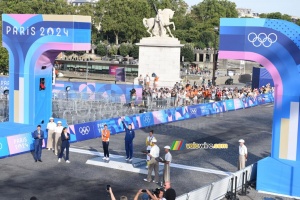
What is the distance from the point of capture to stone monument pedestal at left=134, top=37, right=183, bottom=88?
→ 42.8 meters

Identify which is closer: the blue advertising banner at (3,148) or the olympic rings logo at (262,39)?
the olympic rings logo at (262,39)

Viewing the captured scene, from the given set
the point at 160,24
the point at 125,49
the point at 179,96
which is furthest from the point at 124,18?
the point at 179,96

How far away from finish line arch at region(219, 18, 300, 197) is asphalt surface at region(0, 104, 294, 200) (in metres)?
0.98

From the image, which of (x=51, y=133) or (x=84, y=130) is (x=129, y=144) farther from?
(x=84, y=130)

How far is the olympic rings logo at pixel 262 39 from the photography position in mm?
17359

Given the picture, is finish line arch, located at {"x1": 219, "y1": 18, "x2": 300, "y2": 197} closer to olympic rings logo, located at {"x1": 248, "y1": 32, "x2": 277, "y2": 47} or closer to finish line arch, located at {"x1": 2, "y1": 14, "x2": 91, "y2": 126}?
olympic rings logo, located at {"x1": 248, "y1": 32, "x2": 277, "y2": 47}

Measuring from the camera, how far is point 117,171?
62.3 ft

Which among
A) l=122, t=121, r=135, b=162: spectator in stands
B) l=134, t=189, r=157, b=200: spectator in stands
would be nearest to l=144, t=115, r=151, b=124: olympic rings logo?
l=122, t=121, r=135, b=162: spectator in stands

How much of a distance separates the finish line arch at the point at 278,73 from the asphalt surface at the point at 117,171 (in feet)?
3.20

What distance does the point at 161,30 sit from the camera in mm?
43281

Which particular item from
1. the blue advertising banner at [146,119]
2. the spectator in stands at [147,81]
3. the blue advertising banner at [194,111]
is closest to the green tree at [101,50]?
the spectator in stands at [147,81]

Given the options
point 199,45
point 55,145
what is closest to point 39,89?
point 55,145

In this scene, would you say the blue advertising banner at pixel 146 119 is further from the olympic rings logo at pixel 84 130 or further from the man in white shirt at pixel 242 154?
the man in white shirt at pixel 242 154

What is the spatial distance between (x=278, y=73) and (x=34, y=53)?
1140cm
